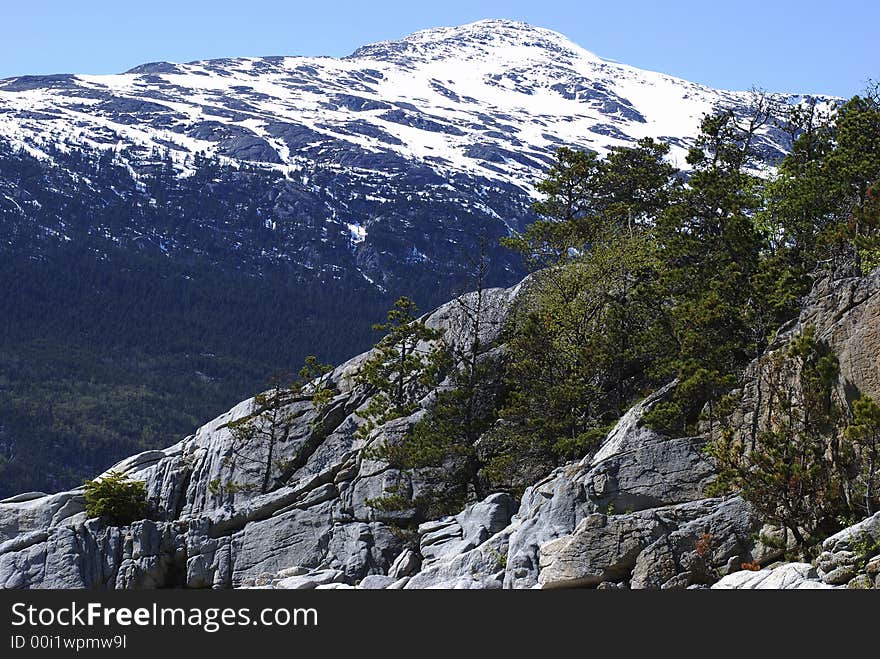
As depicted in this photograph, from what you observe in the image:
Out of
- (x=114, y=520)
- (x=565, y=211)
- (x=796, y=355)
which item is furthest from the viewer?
(x=565, y=211)

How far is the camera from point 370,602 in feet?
63.8

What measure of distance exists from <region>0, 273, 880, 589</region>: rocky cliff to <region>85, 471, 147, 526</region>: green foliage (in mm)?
1058

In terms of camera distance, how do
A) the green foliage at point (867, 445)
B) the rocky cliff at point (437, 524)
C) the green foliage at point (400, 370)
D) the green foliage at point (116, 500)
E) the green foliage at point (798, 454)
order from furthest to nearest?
1. the green foliage at point (116, 500)
2. the green foliage at point (400, 370)
3. the rocky cliff at point (437, 524)
4. the green foliage at point (798, 454)
5. the green foliage at point (867, 445)

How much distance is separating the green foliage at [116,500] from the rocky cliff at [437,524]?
Answer: 106cm

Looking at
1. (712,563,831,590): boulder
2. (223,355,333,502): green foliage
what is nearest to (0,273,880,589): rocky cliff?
(712,563,831,590): boulder

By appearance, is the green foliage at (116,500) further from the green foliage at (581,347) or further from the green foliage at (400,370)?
the green foliage at (581,347)

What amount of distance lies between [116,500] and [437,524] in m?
19.1

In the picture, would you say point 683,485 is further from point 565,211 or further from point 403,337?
point 565,211

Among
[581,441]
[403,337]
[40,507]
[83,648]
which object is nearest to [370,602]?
[83,648]

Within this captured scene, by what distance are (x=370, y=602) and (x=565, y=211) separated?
43.2m

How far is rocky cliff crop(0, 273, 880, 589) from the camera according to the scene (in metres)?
24.7

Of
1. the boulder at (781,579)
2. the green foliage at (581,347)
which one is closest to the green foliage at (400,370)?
the green foliage at (581,347)

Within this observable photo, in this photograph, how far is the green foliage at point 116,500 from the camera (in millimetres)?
48294

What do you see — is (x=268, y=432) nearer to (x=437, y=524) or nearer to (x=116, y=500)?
(x=116, y=500)
